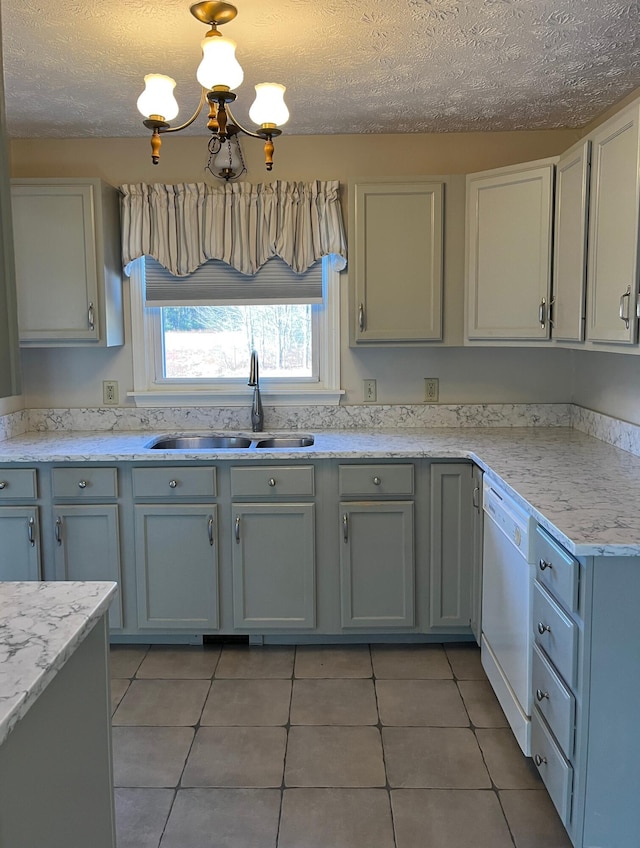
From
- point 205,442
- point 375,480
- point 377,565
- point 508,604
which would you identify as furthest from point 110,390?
point 508,604

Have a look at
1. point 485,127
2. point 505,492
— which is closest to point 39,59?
point 485,127

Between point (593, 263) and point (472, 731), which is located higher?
point (593, 263)

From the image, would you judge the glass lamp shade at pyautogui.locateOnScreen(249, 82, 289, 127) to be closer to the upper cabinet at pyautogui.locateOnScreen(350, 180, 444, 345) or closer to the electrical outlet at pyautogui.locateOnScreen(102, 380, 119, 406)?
the upper cabinet at pyautogui.locateOnScreen(350, 180, 444, 345)

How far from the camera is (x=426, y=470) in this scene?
3.14m

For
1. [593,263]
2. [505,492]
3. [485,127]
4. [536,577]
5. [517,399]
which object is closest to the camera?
[536,577]

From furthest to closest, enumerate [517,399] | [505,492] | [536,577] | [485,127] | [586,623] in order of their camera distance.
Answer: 1. [517,399]
2. [485,127]
3. [505,492]
4. [536,577]
5. [586,623]

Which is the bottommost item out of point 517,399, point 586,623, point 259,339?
point 586,623

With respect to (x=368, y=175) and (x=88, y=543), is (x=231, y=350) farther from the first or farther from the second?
(x=88, y=543)

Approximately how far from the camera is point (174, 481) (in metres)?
3.14

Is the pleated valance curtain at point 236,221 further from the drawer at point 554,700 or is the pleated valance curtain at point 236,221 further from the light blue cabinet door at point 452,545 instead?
the drawer at point 554,700

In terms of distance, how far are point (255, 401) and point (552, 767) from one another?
218 cm

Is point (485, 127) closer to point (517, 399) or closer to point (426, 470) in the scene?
point (517, 399)

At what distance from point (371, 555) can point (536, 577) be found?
1.10 m

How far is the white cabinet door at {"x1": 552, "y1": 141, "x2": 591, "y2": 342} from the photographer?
109 inches
